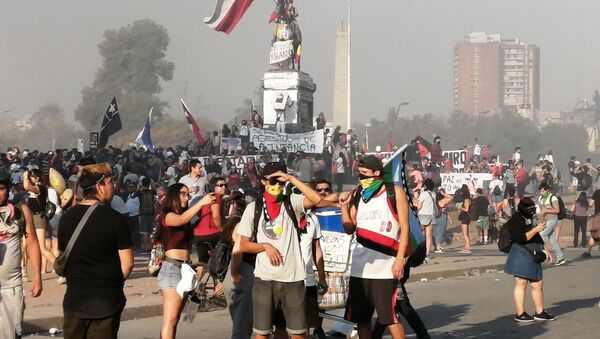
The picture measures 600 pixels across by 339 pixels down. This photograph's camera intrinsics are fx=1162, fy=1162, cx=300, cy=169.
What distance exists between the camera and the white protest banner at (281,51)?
47.5m

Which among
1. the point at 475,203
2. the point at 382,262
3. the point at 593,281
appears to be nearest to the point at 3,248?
the point at 382,262

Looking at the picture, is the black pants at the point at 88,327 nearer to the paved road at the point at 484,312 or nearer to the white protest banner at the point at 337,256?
the paved road at the point at 484,312

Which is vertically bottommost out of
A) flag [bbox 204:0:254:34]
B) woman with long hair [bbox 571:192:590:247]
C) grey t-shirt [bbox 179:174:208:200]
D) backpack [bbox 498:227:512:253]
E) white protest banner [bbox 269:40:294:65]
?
woman with long hair [bbox 571:192:590:247]

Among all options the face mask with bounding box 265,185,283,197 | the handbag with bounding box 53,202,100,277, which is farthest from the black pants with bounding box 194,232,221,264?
the handbag with bounding box 53,202,100,277

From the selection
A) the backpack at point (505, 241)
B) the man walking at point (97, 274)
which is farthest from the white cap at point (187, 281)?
the backpack at point (505, 241)

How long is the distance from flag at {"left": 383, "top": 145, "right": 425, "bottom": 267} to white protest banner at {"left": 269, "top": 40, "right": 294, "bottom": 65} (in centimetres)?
3821

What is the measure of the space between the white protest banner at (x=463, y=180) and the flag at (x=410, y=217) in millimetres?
30366

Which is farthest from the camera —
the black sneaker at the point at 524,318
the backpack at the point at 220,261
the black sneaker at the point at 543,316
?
the black sneaker at the point at 543,316

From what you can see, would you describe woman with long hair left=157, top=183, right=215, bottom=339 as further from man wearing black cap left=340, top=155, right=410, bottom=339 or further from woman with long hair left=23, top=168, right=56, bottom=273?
woman with long hair left=23, top=168, right=56, bottom=273

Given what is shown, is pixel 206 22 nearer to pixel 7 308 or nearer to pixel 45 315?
pixel 45 315

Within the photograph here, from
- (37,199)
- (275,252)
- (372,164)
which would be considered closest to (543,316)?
(372,164)

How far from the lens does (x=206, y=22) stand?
138ft

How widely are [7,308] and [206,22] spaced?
34568 mm

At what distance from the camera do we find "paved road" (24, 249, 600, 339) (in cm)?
1249
